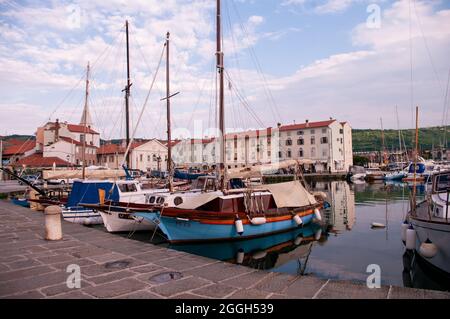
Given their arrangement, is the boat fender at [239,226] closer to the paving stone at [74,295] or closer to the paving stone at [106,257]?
the paving stone at [106,257]

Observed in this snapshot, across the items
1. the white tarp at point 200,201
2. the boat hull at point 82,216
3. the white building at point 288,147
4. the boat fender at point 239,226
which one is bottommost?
the boat hull at point 82,216

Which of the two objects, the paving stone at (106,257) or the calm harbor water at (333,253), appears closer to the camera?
the paving stone at (106,257)

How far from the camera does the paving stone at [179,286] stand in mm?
5293

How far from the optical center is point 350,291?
521cm

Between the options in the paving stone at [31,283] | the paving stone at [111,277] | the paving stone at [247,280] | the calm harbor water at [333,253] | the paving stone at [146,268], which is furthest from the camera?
the calm harbor water at [333,253]

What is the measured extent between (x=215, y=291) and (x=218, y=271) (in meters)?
1.16

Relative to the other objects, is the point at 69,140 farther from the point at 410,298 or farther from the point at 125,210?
the point at 410,298

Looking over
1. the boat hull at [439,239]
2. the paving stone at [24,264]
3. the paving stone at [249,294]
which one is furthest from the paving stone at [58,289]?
the boat hull at [439,239]

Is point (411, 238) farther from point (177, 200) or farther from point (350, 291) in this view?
point (177, 200)

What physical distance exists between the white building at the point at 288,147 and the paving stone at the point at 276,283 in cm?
7078

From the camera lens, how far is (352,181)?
63.4 metres

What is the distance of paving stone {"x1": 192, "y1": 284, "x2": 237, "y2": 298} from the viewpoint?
5.18m

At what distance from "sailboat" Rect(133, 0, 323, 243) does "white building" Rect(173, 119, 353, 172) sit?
58.5 metres
